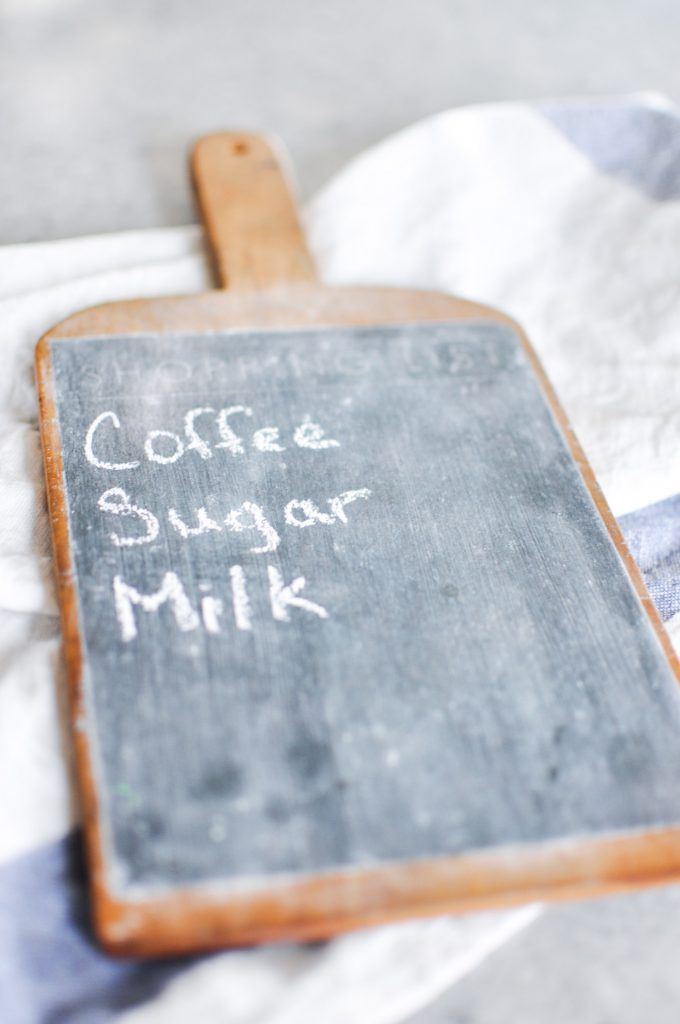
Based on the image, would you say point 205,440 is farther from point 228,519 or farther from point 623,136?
point 623,136

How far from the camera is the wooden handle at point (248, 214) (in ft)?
2.46

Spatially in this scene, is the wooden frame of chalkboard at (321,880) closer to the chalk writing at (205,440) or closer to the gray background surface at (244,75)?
→ the chalk writing at (205,440)

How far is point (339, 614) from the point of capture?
0.54 metres

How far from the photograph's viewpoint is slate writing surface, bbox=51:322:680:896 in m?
0.47

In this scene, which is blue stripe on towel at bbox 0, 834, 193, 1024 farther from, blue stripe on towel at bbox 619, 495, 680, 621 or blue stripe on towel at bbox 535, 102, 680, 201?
blue stripe on towel at bbox 535, 102, 680, 201

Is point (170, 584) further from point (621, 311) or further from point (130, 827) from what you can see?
point (621, 311)

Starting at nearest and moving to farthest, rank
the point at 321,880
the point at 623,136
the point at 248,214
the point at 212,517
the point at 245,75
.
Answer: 1. the point at 321,880
2. the point at 212,517
3. the point at 248,214
4. the point at 623,136
5. the point at 245,75

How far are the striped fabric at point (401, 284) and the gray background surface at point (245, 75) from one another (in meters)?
0.13

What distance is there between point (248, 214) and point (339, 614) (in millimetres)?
406

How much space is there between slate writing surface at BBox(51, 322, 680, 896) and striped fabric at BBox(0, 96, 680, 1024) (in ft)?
0.15

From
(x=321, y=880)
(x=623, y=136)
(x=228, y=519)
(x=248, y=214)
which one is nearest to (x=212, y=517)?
(x=228, y=519)

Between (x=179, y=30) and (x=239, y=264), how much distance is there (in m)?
0.52

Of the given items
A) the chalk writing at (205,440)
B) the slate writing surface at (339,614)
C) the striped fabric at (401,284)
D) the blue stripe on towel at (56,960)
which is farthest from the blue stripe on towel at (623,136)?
the blue stripe on towel at (56,960)

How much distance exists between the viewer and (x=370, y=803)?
0.47m
